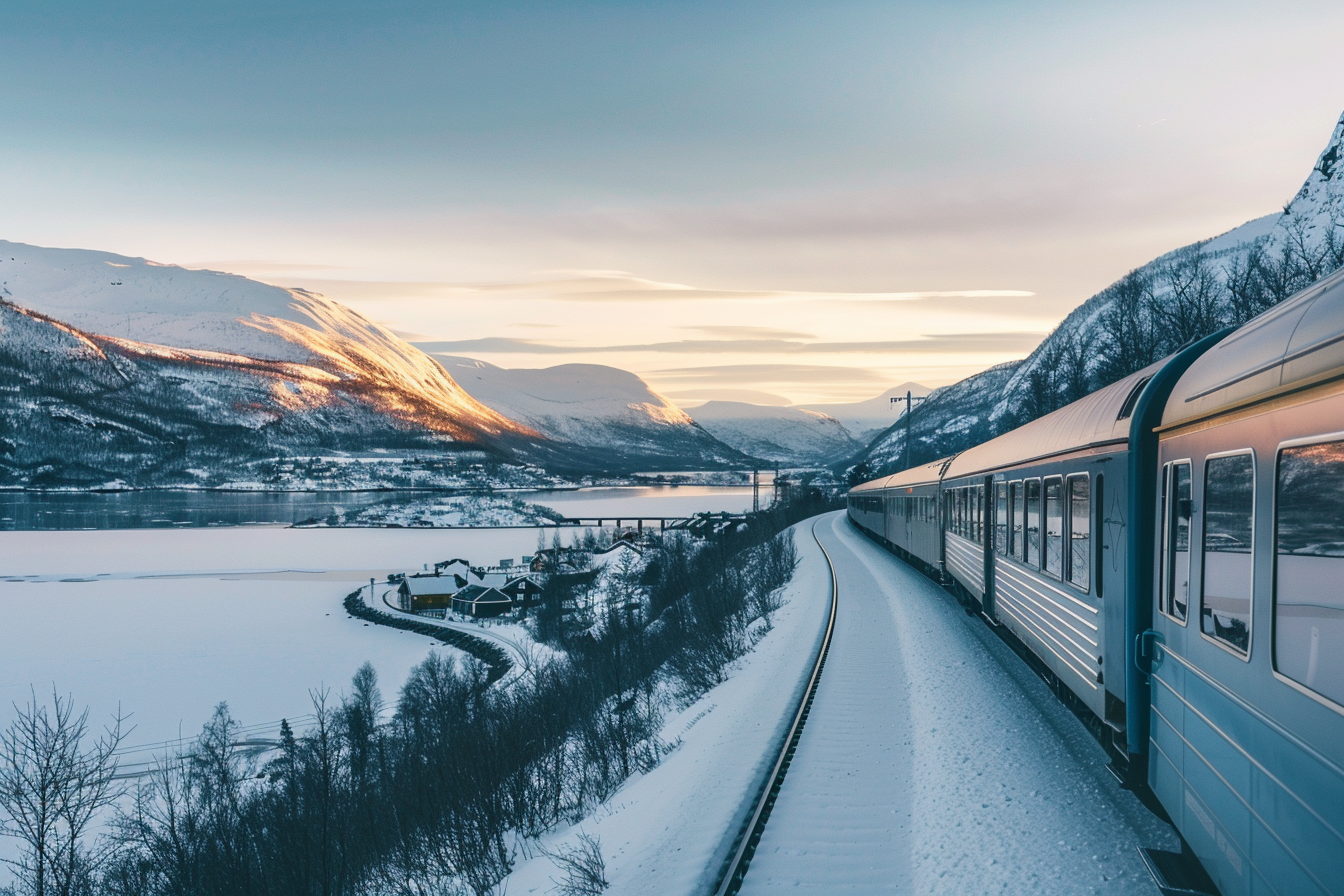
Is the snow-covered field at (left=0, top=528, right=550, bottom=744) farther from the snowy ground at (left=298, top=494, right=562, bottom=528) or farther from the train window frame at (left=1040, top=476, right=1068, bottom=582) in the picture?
the snowy ground at (left=298, top=494, right=562, bottom=528)

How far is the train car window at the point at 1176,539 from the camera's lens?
6.54 meters

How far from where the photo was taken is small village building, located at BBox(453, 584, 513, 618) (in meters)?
84.2

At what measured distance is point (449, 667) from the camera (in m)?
52.1

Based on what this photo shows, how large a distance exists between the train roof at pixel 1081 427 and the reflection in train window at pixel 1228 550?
199cm

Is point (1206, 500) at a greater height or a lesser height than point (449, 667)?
greater

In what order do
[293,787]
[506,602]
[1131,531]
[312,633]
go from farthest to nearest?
[506,602]
[312,633]
[293,787]
[1131,531]

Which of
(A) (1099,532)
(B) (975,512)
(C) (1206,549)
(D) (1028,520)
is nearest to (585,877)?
(A) (1099,532)

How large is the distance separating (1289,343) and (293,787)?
94.2 feet

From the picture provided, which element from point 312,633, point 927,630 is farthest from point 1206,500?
point 312,633

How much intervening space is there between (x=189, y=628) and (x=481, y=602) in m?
24.1

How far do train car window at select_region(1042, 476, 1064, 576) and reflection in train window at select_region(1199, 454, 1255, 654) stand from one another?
4.58 metres

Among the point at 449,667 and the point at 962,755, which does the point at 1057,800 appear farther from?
the point at 449,667

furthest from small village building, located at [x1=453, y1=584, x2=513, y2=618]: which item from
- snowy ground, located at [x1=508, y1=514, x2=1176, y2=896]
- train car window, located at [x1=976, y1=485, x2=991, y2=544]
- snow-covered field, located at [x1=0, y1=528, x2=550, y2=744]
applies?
train car window, located at [x1=976, y1=485, x2=991, y2=544]

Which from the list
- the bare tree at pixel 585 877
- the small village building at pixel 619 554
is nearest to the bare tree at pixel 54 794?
the bare tree at pixel 585 877
